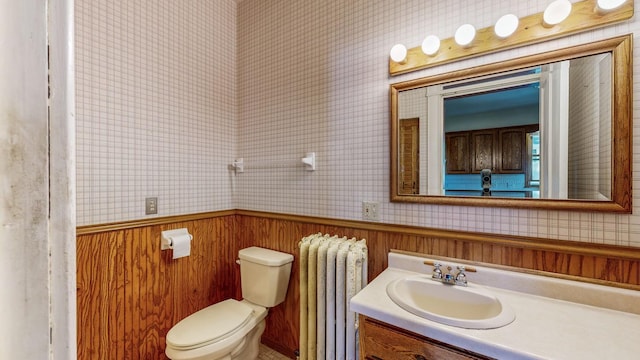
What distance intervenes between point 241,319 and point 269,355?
0.56 metres

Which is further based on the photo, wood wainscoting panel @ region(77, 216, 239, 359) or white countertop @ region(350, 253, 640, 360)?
wood wainscoting panel @ region(77, 216, 239, 359)

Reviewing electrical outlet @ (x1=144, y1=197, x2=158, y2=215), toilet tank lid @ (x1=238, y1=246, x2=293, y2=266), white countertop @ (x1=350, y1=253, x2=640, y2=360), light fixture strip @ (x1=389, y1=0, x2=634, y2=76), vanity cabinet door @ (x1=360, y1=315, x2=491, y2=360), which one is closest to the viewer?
white countertop @ (x1=350, y1=253, x2=640, y2=360)

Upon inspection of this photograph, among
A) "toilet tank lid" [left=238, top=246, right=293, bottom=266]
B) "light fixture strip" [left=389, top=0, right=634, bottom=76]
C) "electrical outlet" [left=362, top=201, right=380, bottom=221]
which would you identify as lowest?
"toilet tank lid" [left=238, top=246, right=293, bottom=266]

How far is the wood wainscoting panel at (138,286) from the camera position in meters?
1.46

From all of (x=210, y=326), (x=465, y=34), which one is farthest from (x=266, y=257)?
(x=465, y=34)

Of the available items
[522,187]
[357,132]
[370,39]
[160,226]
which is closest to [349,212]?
[357,132]

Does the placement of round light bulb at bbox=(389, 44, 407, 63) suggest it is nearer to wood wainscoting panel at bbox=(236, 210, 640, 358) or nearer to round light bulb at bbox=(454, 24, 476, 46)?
round light bulb at bbox=(454, 24, 476, 46)

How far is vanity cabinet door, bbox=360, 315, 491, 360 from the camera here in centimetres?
95

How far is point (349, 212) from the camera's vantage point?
5.49ft

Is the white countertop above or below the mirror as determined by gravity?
below

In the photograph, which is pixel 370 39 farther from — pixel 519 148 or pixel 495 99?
pixel 519 148

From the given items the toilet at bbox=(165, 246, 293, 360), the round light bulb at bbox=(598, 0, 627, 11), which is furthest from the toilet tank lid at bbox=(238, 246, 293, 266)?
the round light bulb at bbox=(598, 0, 627, 11)

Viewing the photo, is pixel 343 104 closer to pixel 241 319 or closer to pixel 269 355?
pixel 241 319

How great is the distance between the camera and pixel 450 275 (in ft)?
4.22
